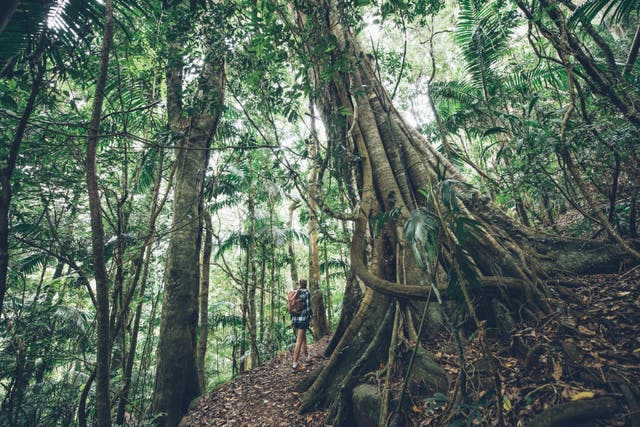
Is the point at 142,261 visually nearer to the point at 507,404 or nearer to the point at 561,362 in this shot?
the point at 507,404

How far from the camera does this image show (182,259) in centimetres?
409

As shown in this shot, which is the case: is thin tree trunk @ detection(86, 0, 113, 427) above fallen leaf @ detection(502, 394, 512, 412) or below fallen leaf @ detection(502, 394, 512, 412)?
above

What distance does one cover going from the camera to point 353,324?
124 inches

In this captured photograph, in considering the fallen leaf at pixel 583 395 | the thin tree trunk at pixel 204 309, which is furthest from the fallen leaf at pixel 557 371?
the thin tree trunk at pixel 204 309

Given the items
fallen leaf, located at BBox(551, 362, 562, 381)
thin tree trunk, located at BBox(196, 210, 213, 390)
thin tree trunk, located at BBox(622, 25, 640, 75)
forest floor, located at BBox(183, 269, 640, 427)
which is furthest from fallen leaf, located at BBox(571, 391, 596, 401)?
thin tree trunk, located at BBox(196, 210, 213, 390)

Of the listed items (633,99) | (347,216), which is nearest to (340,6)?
(347,216)

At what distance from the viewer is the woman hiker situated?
438 cm

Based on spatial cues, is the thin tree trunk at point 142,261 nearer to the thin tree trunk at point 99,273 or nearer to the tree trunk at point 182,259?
the tree trunk at point 182,259

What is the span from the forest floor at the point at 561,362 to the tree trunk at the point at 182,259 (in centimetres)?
161

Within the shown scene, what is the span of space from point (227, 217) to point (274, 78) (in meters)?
11.5

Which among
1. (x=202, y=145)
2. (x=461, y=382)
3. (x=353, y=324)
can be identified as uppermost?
(x=202, y=145)

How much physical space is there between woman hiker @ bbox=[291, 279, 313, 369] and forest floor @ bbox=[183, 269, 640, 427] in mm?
1430

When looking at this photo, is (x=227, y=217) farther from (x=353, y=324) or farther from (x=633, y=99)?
(x=633, y=99)

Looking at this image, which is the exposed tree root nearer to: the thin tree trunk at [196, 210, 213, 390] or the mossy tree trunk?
the mossy tree trunk
